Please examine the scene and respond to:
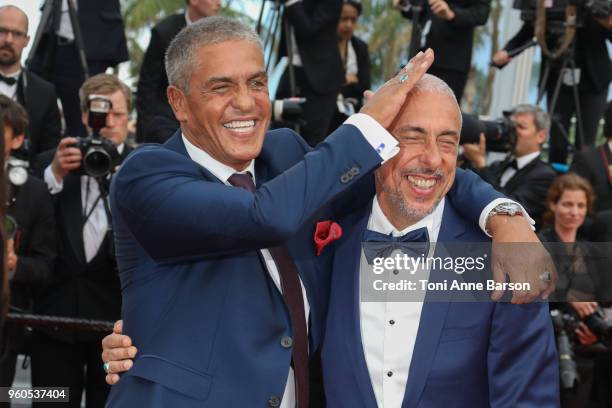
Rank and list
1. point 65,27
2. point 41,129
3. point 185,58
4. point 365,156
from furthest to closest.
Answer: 1. point 65,27
2. point 41,129
3. point 185,58
4. point 365,156

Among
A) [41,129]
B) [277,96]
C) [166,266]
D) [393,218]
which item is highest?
[277,96]

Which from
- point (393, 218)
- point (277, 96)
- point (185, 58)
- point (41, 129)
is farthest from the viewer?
point (277, 96)

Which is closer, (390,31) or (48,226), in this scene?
(48,226)

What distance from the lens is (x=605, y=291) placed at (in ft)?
12.6

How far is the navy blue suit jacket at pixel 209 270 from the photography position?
8.14 ft

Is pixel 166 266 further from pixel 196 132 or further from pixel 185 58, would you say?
pixel 185 58

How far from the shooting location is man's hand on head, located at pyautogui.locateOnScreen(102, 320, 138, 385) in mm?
2596

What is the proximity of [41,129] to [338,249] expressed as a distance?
10.6 ft

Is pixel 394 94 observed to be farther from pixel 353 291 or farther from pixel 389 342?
pixel 389 342

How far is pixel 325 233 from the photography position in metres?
2.83

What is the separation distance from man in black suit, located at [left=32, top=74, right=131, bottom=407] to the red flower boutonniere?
2090mm

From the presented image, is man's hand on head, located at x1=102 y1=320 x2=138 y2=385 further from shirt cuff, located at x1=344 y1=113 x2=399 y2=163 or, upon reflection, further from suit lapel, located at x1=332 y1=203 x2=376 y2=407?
shirt cuff, located at x1=344 y1=113 x2=399 y2=163

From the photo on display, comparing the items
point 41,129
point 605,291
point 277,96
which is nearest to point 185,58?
point 605,291

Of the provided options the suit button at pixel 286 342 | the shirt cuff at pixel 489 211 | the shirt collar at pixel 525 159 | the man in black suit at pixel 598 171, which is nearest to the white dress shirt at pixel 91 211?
the suit button at pixel 286 342
